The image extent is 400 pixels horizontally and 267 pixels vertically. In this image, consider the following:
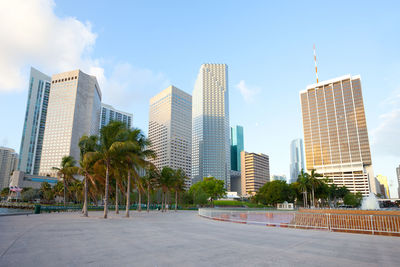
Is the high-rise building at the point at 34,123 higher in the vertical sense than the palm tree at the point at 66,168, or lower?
higher

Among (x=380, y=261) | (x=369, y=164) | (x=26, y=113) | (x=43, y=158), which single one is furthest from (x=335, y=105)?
(x=26, y=113)

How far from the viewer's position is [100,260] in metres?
6.90

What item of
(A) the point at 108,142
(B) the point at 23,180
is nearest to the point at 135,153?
(A) the point at 108,142

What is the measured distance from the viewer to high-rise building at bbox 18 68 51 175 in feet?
511

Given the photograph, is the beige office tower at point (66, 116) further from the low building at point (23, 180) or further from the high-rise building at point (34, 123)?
the low building at point (23, 180)

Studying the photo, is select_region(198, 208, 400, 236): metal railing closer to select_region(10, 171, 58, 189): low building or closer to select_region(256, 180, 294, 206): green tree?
select_region(256, 180, 294, 206): green tree

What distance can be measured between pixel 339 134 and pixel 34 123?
208776 mm

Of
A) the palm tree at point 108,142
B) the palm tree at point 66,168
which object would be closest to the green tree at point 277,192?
the palm tree at point 66,168

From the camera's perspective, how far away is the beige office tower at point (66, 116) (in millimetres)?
151750

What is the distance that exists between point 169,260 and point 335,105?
183 metres

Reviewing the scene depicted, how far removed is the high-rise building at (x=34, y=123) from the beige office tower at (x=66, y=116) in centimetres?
910

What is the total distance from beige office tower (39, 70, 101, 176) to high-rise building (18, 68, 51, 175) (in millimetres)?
9097

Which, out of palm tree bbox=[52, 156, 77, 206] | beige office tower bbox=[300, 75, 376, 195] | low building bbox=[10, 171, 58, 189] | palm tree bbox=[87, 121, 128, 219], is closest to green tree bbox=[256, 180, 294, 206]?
palm tree bbox=[52, 156, 77, 206]

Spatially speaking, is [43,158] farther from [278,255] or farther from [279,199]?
[278,255]
